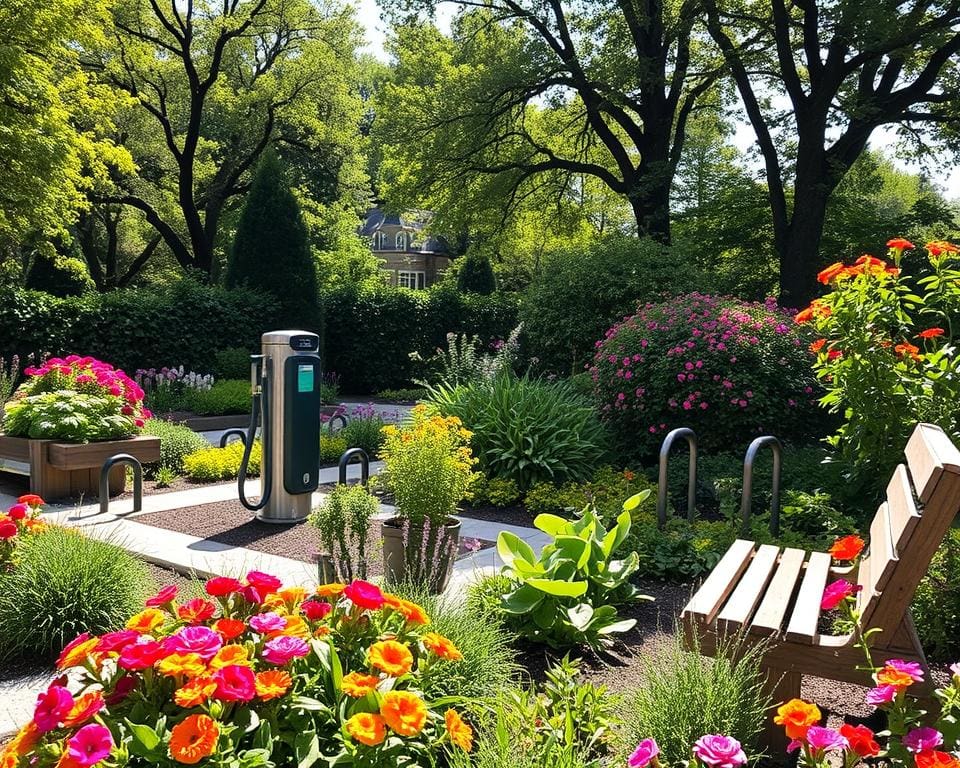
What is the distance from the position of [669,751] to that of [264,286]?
15683 mm

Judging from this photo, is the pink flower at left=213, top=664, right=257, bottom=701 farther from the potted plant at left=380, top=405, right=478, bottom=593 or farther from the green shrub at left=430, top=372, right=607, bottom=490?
the green shrub at left=430, top=372, right=607, bottom=490

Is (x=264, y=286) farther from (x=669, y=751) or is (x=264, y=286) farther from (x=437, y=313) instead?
(x=669, y=751)

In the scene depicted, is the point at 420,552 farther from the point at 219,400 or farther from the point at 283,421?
the point at 219,400

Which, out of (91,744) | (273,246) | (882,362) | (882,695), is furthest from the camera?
(273,246)

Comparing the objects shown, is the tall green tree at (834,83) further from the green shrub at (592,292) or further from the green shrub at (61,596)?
the green shrub at (61,596)

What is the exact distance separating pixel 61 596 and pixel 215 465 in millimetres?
4768

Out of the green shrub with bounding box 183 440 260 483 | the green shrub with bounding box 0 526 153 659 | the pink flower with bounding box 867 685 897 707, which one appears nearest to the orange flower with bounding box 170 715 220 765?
the pink flower with bounding box 867 685 897 707

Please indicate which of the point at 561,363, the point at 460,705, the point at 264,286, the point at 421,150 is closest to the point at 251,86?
the point at 421,150

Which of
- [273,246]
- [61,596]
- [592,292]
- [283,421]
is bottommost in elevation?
[61,596]

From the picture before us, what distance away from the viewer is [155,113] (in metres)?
24.0

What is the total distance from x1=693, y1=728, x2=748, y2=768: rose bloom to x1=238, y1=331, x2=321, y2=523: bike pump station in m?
5.28

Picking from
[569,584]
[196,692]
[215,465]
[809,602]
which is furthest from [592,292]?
[196,692]

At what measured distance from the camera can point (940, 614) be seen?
3955 mm

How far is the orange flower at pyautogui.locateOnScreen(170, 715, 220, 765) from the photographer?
71.1 inches
